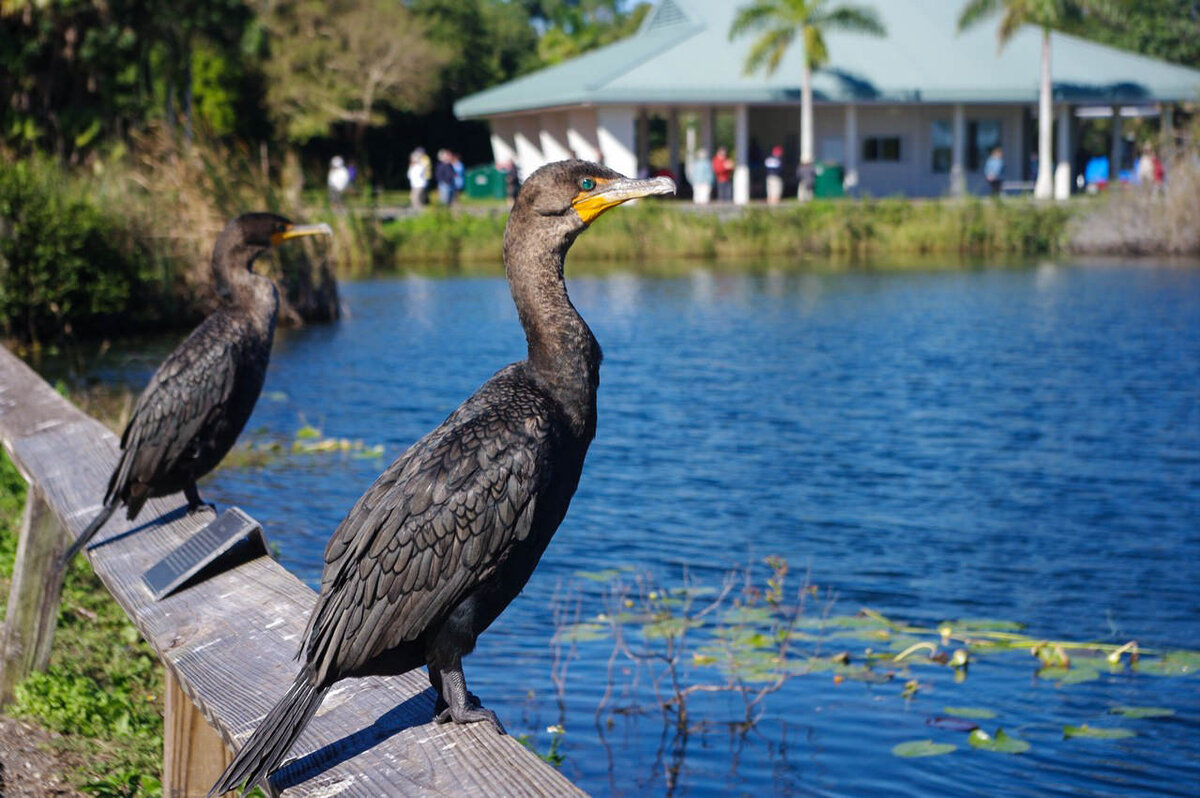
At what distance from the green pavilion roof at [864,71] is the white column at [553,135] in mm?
1174

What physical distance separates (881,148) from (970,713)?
118 feet

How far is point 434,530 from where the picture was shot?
2.86m

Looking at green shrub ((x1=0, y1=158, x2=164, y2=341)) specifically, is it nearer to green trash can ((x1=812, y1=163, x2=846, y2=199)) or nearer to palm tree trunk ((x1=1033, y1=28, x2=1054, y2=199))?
green trash can ((x1=812, y1=163, x2=846, y2=199))

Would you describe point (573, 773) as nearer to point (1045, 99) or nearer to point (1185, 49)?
point (1045, 99)

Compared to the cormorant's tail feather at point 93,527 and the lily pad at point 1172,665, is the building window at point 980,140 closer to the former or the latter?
the lily pad at point 1172,665

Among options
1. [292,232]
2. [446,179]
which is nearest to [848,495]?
[292,232]

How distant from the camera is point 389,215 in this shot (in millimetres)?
32469

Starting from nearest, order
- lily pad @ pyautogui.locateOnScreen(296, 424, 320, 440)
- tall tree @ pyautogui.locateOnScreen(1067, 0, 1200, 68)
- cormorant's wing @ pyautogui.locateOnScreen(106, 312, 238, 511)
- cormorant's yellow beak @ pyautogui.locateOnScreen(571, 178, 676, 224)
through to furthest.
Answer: cormorant's yellow beak @ pyautogui.locateOnScreen(571, 178, 676, 224)
cormorant's wing @ pyautogui.locateOnScreen(106, 312, 238, 511)
lily pad @ pyautogui.locateOnScreen(296, 424, 320, 440)
tall tree @ pyautogui.locateOnScreen(1067, 0, 1200, 68)

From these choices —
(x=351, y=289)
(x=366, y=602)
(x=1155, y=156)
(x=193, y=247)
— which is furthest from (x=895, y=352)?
(x=1155, y=156)

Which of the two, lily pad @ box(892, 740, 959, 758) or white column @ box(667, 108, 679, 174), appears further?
white column @ box(667, 108, 679, 174)

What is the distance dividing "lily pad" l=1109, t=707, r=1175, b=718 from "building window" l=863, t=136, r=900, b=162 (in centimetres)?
3540

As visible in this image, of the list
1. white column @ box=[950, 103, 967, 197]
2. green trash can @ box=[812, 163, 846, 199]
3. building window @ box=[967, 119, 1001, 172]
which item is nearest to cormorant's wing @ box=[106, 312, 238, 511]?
green trash can @ box=[812, 163, 846, 199]

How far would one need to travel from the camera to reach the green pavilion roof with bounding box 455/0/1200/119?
3641 cm

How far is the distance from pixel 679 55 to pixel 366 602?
36.9 metres
